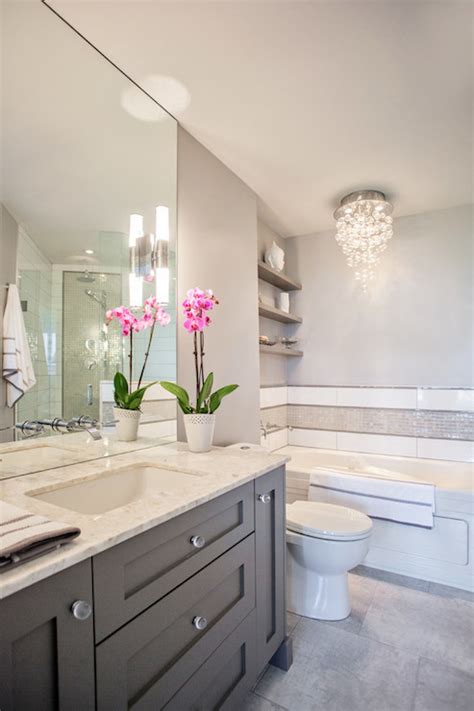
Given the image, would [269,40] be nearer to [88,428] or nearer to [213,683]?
[88,428]

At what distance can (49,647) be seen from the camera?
710 millimetres

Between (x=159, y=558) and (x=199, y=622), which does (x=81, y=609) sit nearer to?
(x=159, y=558)

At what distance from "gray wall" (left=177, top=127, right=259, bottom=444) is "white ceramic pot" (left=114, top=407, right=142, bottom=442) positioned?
271mm

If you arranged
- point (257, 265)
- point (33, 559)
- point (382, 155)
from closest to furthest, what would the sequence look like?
point (33, 559) < point (382, 155) < point (257, 265)

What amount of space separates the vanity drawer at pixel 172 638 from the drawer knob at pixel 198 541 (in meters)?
0.08

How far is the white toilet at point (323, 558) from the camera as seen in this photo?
1.81 meters

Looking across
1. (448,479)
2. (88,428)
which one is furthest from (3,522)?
(448,479)

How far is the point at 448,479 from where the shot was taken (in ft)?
9.29

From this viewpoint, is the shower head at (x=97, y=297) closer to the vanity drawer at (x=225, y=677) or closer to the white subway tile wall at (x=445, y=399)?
the vanity drawer at (x=225, y=677)

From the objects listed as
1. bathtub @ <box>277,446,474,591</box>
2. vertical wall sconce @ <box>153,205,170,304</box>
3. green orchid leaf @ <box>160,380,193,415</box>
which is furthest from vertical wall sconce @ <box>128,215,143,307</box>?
bathtub @ <box>277,446,474,591</box>

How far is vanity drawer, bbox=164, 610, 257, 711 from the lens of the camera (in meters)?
1.05

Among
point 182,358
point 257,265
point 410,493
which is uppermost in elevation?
point 257,265

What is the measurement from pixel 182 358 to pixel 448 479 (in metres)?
2.25

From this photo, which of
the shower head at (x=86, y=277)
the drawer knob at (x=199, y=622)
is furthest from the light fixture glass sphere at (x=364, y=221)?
the drawer knob at (x=199, y=622)
